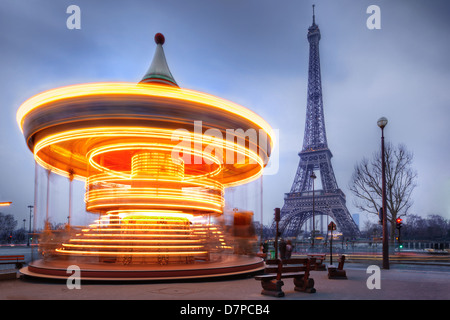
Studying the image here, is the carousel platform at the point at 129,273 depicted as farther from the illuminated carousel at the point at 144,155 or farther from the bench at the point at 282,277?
the bench at the point at 282,277

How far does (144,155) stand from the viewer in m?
14.0

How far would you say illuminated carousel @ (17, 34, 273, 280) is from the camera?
35.6 ft

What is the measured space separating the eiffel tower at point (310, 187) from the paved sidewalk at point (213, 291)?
52860 mm

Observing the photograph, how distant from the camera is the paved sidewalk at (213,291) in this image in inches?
314

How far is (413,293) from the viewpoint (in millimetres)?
8656

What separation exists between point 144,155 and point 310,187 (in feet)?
226

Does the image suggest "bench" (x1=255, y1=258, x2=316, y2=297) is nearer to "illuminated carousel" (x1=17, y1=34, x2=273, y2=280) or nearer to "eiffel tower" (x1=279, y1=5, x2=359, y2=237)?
"illuminated carousel" (x1=17, y1=34, x2=273, y2=280)

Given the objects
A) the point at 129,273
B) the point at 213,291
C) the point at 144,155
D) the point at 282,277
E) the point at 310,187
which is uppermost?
the point at 310,187

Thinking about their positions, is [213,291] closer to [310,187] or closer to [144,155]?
[144,155]

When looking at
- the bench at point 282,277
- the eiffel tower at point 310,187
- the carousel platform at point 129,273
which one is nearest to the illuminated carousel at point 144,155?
the carousel platform at point 129,273

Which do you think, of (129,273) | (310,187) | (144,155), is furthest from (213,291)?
(310,187)

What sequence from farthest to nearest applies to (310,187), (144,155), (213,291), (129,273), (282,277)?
→ (310,187)
(144,155)
(129,273)
(213,291)
(282,277)

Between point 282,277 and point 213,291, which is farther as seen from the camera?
point 213,291
